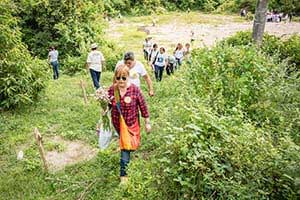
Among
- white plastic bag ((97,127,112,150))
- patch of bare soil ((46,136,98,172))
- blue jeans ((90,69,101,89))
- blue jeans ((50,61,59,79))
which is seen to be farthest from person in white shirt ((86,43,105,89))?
white plastic bag ((97,127,112,150))

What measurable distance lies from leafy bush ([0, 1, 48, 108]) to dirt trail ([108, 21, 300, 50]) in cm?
1423

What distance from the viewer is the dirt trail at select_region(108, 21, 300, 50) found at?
25.8 meters

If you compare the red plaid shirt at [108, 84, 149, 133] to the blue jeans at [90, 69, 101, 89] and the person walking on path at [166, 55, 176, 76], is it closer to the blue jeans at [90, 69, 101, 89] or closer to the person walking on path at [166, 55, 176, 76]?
the blue jeans at [90, 69, 101, 89]

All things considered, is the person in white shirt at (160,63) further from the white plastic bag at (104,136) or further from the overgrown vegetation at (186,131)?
the white plastic bag at (104,136)

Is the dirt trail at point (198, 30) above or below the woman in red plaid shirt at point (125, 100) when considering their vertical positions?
below

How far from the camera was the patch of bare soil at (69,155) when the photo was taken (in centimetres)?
694

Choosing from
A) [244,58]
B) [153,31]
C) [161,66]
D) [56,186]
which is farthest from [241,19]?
[56,186]

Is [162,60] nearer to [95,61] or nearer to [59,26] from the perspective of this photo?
[95,61]

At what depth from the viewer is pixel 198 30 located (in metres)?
29.0

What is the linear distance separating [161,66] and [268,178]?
28.0 ft

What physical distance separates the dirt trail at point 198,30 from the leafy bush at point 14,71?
560 inches

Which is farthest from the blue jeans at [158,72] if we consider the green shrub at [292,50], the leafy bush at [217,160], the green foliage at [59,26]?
the leafy bush at [217,160]

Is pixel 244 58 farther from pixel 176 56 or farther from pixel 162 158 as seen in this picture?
pixel 176 56

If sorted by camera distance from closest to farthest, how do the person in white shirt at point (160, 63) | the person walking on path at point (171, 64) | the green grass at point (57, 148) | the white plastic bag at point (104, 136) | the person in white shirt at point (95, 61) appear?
the white plastic bag at point (104, 136) → the green grass at point (57, 148) → the person in white shirt at point (95, 61) → the person in white shirt at point (160, 63) → the person walking on path at point (171, 64)
